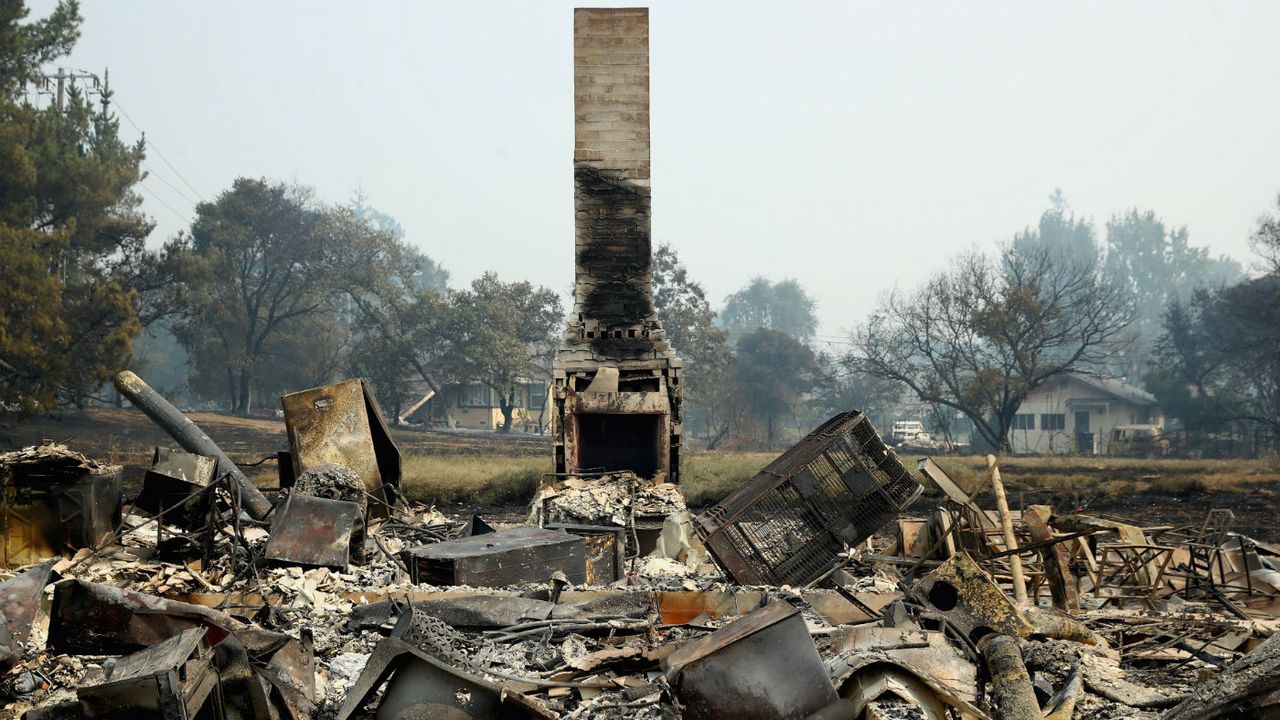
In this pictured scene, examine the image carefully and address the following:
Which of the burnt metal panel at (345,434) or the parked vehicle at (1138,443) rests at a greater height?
the burnt metal panel at (345,434)

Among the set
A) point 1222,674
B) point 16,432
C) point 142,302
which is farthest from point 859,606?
point 142,302

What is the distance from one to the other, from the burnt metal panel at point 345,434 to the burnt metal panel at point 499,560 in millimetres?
3822

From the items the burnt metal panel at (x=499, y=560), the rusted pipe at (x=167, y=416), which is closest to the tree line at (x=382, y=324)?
the rusted pipe at (x=167, y=416)

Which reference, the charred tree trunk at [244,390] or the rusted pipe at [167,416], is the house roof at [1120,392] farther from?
the rusted pipe at [167,416]

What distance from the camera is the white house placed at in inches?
1513

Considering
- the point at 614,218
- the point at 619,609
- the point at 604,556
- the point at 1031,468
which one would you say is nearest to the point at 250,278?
the point at 614,218

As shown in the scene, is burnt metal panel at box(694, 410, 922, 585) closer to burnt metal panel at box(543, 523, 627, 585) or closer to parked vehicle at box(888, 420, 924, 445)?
burnt metal panel at box(543, 523, 627, 585)

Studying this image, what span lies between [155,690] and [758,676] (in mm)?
2848

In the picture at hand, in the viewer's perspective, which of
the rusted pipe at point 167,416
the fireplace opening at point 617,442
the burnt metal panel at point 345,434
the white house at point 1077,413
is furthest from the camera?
the white house at point 1077,413

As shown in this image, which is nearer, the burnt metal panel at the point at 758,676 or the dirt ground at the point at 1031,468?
the burnt metal panel at the point at 758,676

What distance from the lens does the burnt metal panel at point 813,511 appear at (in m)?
8.67

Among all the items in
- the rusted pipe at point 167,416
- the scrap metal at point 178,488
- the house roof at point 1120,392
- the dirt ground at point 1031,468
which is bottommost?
the dirt ground at point 1031,468

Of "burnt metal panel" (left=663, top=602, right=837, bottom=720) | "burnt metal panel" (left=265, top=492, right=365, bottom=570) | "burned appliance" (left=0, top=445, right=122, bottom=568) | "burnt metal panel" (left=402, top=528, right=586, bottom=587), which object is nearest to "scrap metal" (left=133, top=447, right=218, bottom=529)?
"burned appliance" (left=0, top=445, right=122, bottom=568)

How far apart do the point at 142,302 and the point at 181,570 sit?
28.8 m
